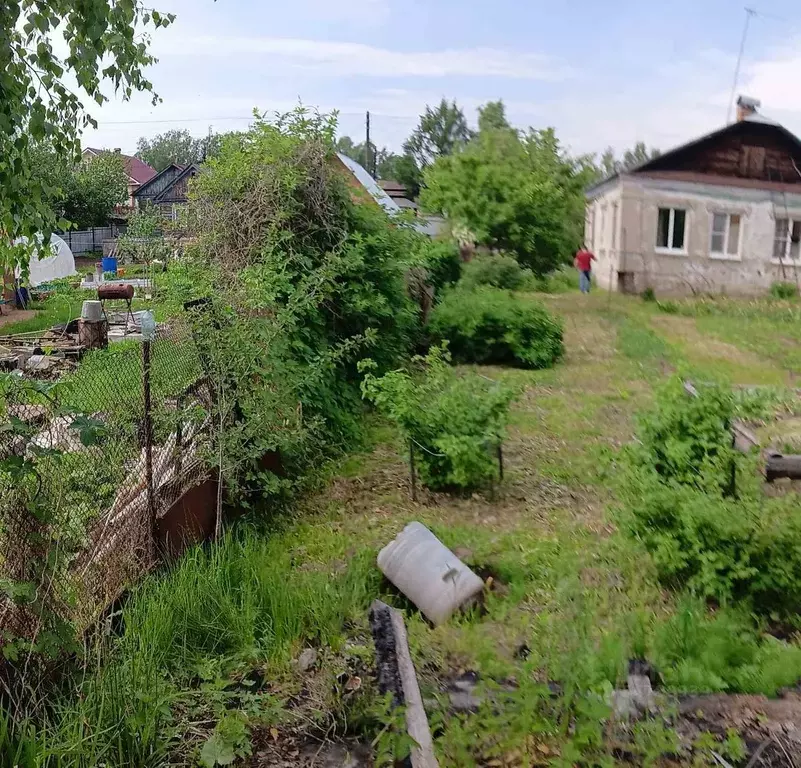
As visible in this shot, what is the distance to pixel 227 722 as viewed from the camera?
317 centimetres

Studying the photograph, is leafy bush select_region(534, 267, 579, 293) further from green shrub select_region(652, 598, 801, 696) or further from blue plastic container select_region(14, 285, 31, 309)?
green shrub select_region(652, 598, 801, 696)

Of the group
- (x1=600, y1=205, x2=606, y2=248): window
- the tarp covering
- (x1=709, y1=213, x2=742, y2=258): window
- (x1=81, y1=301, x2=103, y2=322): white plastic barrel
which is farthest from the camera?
(x1=600, y1=205, x2=606, y2=248): window

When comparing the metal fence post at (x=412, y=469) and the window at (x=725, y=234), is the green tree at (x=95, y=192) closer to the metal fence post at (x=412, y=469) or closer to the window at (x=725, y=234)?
the window at (x=725, y=234)

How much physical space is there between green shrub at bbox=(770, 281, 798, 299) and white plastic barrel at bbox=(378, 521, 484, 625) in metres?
21.4

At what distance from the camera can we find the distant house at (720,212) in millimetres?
23250

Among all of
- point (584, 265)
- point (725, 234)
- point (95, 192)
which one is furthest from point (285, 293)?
point (95, 192)

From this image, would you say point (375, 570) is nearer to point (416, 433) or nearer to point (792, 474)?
point (416, 433)

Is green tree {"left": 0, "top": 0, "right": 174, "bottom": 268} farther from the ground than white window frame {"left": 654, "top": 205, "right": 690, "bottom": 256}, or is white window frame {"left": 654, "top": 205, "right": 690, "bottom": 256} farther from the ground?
green tree {"left": 0, "top": 0, "right": 174, "bottom": 268}

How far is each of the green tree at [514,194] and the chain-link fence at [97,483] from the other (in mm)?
16052

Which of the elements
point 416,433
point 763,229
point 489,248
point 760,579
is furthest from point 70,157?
point 763,229

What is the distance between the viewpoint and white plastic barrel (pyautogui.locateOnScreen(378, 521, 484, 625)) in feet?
14.6

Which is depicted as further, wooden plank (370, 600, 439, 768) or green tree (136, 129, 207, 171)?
green tree (136, 129, 207, 171)

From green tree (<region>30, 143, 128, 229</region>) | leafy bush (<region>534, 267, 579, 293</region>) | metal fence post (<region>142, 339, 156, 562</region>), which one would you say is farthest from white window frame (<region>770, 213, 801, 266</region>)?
green tree (<region>30, 143, 128, 229</region>)

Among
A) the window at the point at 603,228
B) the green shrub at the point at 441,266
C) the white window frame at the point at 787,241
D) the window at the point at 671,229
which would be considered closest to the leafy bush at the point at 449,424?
the green shrub at the point at 441,266
